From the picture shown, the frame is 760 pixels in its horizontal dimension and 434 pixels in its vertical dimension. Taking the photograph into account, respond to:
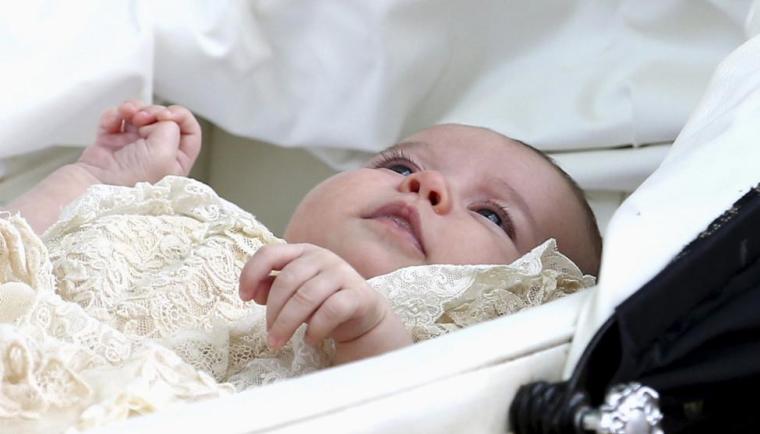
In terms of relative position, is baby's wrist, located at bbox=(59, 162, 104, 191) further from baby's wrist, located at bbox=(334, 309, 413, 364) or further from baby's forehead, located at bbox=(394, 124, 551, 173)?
baby's wrist, located at bbox=(334, 309, 413, 364)

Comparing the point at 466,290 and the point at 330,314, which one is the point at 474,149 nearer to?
the point at 466,290

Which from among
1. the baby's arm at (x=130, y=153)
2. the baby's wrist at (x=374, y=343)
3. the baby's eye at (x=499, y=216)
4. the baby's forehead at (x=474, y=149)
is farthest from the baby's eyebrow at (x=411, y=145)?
the baby's wrist at (x=374, y=343)

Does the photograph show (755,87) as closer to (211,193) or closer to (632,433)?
(632,433)

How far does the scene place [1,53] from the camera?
1.35 m

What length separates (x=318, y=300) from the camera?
2.68ft

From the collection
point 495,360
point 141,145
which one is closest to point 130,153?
point 141,145

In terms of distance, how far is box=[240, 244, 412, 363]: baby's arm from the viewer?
82cm

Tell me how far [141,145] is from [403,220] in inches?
12.9

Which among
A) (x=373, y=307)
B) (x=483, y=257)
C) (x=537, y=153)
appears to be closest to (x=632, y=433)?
(x=373, y=307)

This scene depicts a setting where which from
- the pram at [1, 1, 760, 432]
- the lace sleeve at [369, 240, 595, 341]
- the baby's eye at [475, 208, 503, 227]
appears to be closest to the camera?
the pram at [1, 1, 760, 432]

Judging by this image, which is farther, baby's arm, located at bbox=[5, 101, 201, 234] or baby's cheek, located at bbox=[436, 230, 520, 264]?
baby's arm, located at bbox=[5, 101, 201, 234]

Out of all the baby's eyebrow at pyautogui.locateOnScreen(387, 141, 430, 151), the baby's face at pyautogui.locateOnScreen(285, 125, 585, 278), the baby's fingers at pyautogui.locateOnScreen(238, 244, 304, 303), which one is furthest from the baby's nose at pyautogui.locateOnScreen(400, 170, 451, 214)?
the baby's fingers at pyautogui.locateOnScreen(238, 244, 304, 303)

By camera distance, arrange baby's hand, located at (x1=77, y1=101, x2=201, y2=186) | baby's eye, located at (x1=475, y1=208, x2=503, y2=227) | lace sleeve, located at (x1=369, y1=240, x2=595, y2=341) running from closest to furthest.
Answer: lace sleeve, located at (x1=369, y1=240, x2=595, y2=341) → baby's eye, located at (x1=475, y1=208, x2=503, y2=227) → baby's hand, located at (x1=77, y1=101, x2=201, y2=186)

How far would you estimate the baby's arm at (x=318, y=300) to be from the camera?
82 centimetres
